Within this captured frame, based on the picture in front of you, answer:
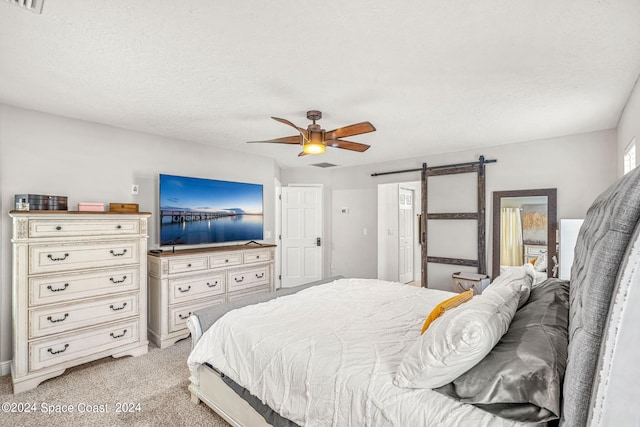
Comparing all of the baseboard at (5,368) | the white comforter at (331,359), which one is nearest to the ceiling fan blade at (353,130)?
the white comforter at (331,359)

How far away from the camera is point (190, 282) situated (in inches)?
142

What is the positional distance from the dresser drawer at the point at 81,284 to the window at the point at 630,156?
473 centimetres

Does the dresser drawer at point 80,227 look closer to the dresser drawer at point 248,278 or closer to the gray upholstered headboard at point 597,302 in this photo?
the dresser drawer at point 248,278

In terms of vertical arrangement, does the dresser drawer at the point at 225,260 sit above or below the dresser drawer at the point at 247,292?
above

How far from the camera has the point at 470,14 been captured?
1.57 m

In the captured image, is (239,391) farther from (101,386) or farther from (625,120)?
(625,120)

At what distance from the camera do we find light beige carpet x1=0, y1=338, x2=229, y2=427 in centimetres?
218

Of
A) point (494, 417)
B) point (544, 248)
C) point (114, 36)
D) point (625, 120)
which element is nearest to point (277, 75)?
point (114, 36)

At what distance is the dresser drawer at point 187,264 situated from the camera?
3.48 m

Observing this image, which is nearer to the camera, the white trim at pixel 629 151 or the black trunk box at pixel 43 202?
the white trim at pixel 629 151

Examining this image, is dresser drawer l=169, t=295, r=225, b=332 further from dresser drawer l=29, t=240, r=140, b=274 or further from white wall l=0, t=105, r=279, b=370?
white wall l=0, t=105, r=279, b=370

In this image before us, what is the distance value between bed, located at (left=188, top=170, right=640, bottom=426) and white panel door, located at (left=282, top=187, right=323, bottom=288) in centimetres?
338

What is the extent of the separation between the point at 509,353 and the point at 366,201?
464 cm

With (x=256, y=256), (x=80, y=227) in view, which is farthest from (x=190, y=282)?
(x=80, y=227)
